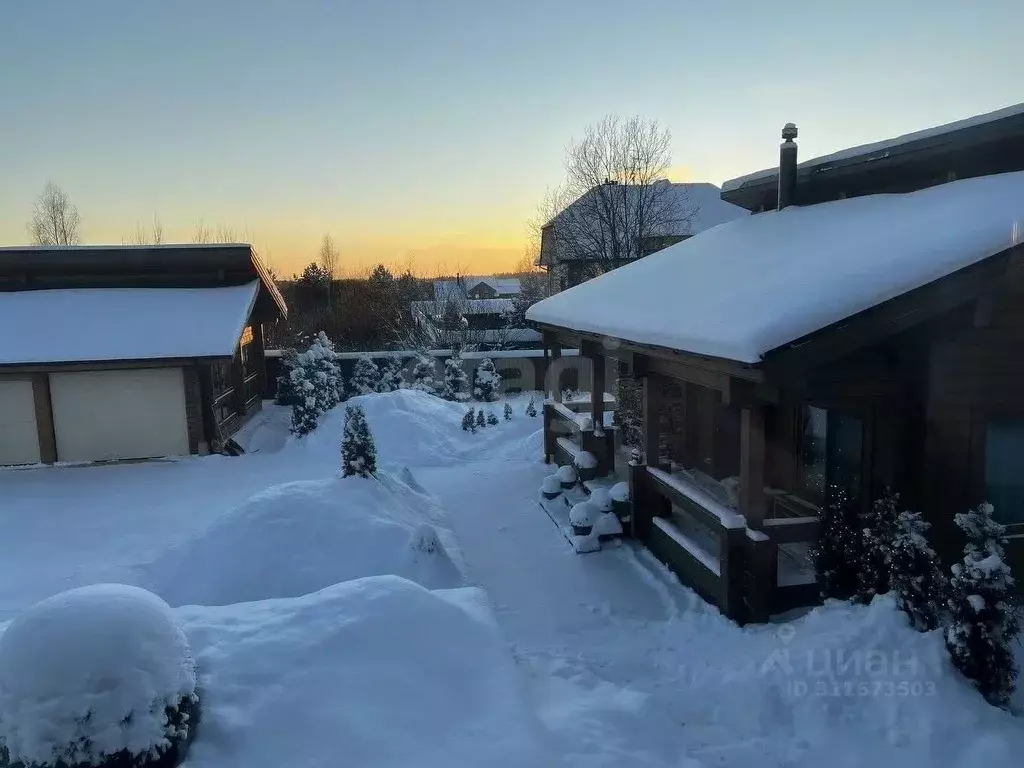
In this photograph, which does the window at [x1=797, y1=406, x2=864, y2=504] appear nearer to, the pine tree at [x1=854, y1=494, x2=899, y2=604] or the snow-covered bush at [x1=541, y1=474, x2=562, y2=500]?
the pine tree at [x1=854, y1=494, x2=899, y2=604]

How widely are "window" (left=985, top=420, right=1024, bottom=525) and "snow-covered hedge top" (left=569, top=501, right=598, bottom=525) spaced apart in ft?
13.9

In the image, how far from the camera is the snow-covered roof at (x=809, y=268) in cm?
552

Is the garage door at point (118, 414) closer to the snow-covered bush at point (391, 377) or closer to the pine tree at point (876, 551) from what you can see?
the snow-covered bush at point (391, 377)

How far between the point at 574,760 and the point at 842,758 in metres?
1.76

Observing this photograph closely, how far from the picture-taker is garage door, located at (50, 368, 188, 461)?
15.4 meters

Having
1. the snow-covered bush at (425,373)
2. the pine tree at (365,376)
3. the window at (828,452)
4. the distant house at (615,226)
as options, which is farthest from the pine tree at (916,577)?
the distant house at (615,226)

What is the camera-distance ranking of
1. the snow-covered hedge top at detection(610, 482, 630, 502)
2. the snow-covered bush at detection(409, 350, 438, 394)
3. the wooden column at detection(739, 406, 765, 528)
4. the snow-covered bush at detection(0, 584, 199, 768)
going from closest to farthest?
the snow-covered bush at detection(0, 584, 199, 768) < the wooden column at detection(739, 406, 765, 528) < the snow-covered hedge top at detection(610, 482, 630, 502) < the snow-covered bush at detection(409, 350, 438, 394)

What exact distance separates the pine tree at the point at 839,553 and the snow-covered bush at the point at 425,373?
55.9 ft

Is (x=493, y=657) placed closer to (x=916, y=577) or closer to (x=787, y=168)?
(x=916, y=577)

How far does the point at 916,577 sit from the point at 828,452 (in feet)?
8.89

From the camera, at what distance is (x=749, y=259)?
326 inches

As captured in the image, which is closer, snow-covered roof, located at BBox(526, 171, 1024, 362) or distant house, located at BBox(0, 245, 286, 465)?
snow-covered roof, located at BBox(526, 171, 1024, 362)

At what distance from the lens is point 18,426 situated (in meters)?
15.3

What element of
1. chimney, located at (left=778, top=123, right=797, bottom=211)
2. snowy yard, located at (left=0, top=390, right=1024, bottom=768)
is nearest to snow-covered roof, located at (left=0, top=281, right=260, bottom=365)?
snowy yard, located at (left=0, top=390, right=1024, bottom=768)
